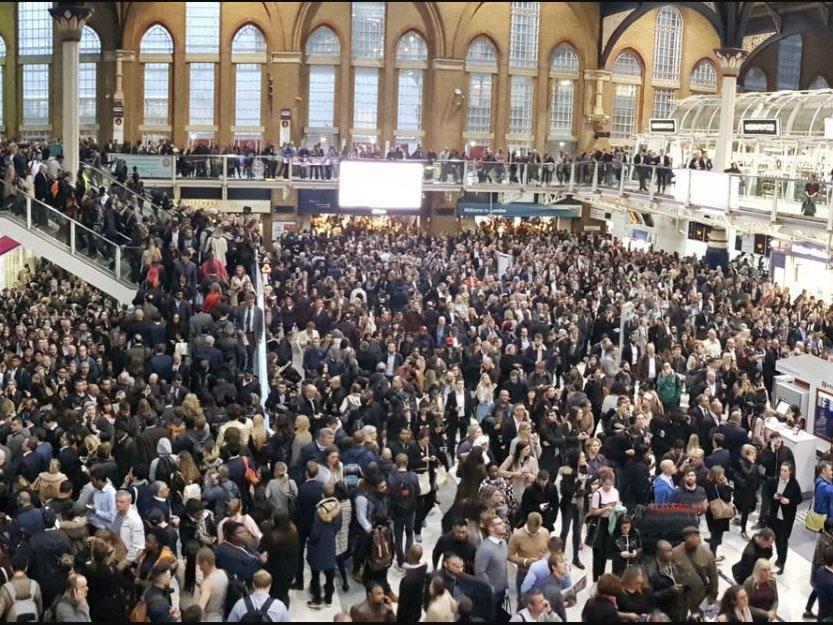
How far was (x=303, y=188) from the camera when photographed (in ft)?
115

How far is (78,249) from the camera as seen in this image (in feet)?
65.4

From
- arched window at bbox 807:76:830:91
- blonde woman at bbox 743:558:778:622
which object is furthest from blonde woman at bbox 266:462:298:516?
arched window at bbox 807:76:830:91

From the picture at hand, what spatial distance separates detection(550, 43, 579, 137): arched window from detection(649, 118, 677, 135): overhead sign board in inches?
255

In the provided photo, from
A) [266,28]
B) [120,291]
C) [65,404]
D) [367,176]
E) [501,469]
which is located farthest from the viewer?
[266,28]

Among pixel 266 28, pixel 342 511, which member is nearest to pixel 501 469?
pixel 342 511

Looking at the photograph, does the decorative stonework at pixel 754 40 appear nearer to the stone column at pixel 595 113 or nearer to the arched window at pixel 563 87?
the stone column at pixel 595 113

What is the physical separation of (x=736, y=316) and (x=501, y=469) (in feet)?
37.7

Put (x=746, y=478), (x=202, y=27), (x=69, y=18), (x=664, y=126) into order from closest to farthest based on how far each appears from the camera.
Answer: (x=746, y=478) < (x=69, y=18) < (x=664, y=126) < (x=202, y=27)

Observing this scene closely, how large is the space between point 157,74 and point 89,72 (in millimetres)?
2534

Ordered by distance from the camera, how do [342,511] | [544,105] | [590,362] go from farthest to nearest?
[544,105], [590,362], [342,511]

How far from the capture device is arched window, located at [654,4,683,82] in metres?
44.9

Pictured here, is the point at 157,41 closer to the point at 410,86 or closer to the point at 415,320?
the point at 410,86

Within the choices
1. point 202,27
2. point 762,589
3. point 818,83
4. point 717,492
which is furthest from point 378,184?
point 762,589

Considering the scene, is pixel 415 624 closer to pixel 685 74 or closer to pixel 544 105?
pixel 544 105
